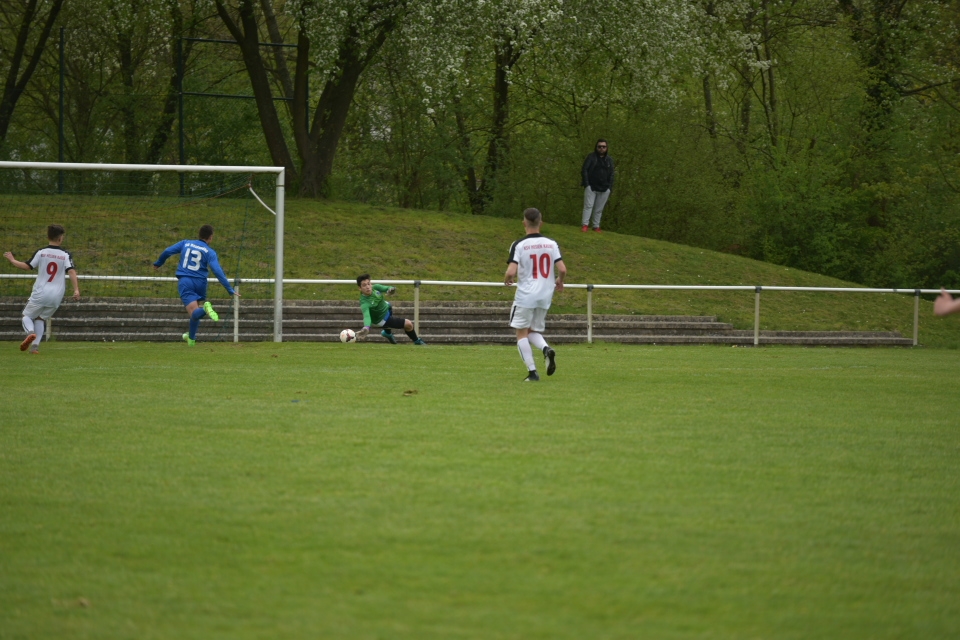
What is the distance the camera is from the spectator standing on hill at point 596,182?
86.6 ft

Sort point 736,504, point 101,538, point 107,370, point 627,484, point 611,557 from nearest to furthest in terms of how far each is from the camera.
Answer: point 611,557 < point 101,538 < point 736,504 < point 627,484 < point 107,370

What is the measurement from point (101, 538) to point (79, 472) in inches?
62.6

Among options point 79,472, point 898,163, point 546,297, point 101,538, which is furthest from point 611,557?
point 898,163

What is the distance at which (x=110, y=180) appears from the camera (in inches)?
1051

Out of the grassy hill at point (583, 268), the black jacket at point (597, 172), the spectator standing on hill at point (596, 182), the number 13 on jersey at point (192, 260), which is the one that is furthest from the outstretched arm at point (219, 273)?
the black jacket at point (597, 172)

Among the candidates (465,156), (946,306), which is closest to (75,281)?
(946,306)

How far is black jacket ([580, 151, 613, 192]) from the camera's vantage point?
26484 millimetres

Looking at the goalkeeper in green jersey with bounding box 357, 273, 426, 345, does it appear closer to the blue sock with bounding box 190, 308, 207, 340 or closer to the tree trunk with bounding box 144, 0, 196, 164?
the blue sock with bounding box 190, 308, 207, 340

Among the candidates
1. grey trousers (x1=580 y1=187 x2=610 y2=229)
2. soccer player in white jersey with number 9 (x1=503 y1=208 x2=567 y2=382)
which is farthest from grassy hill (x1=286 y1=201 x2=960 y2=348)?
soccer player in white jersey with number 9 (x1=503 y1=208 x2=567 y2=382)

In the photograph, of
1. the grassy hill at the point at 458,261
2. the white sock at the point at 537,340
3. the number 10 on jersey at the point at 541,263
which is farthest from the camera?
the grassy hill at the point at 458,261

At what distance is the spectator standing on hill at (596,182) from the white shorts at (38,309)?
14081 mm

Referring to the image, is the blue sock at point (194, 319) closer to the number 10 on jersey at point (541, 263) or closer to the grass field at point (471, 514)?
the grass field at point (471, 514)

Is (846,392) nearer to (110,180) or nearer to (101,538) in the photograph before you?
(101,538)

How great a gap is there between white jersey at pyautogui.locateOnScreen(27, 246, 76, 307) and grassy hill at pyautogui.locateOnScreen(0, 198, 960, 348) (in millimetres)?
5589
